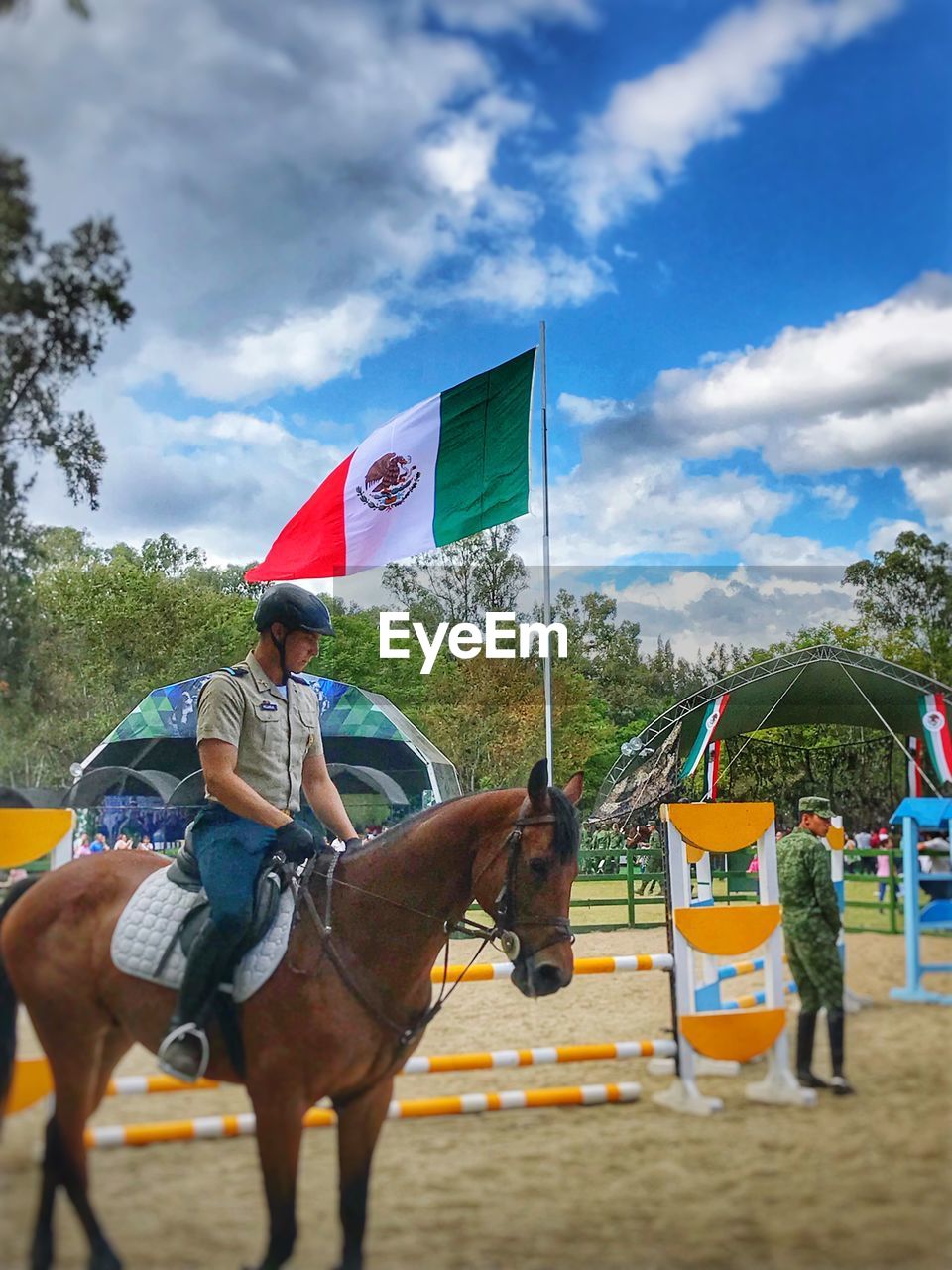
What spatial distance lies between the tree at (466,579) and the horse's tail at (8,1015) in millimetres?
10498

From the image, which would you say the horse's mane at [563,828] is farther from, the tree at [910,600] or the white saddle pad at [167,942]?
the tree at [910,600]

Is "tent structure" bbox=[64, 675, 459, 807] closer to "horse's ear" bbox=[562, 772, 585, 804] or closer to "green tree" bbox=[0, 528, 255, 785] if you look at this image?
"green tree" bbox=[0, 528, 255, 785]

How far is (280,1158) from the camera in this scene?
7.73 ft

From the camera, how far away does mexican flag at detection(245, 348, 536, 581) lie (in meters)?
6.89

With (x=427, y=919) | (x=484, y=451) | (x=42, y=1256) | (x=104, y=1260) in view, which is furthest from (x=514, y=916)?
(x=484, y=451)

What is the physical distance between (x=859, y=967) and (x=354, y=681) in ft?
33.5

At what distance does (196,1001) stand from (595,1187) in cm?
132

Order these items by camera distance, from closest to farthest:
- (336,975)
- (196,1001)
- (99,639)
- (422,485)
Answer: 1. (196,1001)
2. (336,975)
3. (422,485)
4. (99,639)

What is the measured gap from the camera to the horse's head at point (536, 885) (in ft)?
8.44

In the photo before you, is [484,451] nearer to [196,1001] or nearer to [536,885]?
[536,885]

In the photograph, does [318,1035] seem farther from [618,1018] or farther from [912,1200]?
[618,1018]

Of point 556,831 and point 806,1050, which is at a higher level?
point 556,831

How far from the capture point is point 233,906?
2480 mm

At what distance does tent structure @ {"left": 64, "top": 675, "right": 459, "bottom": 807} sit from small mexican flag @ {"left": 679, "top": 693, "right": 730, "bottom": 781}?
16.5 ft
